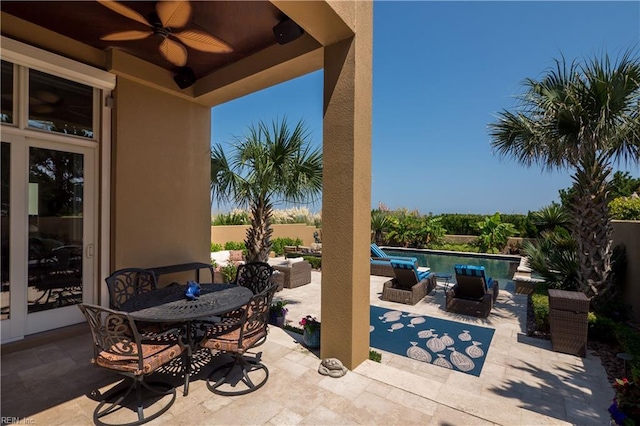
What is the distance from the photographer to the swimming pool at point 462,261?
1253 centimetres

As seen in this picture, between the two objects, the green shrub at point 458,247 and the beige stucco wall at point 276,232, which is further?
the green shrub at point 458,247

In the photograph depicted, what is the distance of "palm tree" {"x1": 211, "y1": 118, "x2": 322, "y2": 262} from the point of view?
219 inches

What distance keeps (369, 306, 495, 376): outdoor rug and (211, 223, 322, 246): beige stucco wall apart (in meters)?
9.38

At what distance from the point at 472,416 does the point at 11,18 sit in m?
6.99

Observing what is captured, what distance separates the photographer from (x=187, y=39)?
3.81 metres

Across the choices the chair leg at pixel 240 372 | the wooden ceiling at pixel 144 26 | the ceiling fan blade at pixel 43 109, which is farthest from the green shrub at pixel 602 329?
the ceiling fan blade at pixel 43 109

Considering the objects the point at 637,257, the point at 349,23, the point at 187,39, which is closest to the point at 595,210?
the point at 637,257

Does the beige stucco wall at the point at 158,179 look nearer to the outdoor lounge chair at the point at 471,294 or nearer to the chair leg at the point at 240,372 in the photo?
the chair leg at the point at 240,372

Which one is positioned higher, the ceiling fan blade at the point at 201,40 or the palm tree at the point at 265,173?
the ceiling fan blade at the point at 201,40

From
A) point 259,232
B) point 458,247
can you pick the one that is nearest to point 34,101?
point 259,232

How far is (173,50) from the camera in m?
3.96

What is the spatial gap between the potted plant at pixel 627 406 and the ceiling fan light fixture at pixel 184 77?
6.68m

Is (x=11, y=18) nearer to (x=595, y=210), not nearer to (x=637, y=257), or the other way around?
(x=595, y=210)

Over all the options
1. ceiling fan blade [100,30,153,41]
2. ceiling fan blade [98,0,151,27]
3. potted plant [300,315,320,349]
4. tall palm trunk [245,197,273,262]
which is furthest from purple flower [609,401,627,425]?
ceiling fan blade [100,30,153,41]
